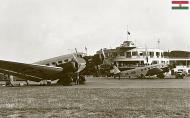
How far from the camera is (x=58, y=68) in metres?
32.3

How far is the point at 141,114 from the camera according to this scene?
12.7 metres

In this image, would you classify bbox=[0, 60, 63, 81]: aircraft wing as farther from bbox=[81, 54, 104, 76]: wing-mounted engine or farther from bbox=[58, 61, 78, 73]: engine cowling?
bbox=[81, 54, 104, 76]: wing-mounted engine

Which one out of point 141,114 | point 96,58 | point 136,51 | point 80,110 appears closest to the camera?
point 141,114

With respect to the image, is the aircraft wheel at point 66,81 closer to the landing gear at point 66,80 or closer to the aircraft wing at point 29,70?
the landing gear at point 66,80

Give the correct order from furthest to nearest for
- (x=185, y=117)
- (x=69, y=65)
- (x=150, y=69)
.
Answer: (x=150, y=69)
(x=69, y=65)
(x=185, y=117)

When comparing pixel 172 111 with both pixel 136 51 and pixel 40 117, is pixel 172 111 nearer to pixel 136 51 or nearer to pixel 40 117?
pixel 40 117

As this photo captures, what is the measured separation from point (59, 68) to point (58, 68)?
0.37ft

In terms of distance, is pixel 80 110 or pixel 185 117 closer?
pixel 185 117

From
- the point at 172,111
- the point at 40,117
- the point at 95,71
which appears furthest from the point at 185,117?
the point at 95,71

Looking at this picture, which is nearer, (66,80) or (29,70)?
(29,70)

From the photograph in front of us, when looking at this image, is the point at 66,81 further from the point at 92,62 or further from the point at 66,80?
the point at 92,62

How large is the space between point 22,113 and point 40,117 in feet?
4.48

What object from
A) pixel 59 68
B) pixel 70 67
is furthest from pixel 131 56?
pixel 59 68

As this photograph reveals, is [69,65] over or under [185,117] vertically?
over
